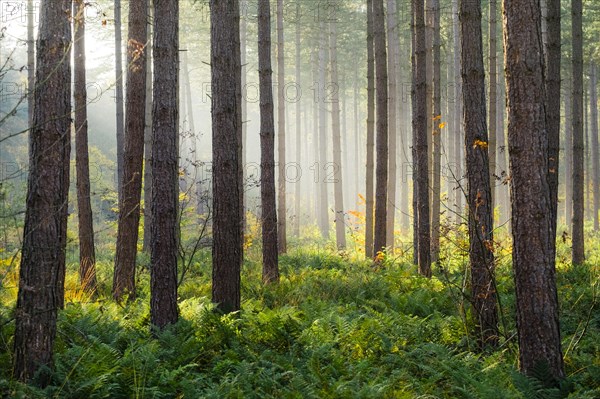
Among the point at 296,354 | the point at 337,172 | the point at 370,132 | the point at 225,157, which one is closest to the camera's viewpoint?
the point at 296,354

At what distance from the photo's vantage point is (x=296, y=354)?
22.6 ft

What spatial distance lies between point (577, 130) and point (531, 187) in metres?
10.7

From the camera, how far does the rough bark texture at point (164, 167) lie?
24.1ft

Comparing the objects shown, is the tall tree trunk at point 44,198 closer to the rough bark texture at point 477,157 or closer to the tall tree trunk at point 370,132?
the rough bark texture at point 477,157

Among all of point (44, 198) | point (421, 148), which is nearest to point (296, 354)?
point (44, 198)

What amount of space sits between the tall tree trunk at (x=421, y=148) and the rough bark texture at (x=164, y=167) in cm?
701

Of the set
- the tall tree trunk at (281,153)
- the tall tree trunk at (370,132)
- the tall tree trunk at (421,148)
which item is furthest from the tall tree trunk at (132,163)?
the tall tree trunk at (281,153)

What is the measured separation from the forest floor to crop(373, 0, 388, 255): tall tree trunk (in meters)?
4.68

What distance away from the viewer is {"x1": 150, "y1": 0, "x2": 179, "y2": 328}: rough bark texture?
24.1 ft

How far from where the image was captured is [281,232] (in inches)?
730

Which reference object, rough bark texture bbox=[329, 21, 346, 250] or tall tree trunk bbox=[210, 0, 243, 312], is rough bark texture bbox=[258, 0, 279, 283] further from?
rough bark texture bbox=[329, 21, 346, 250]

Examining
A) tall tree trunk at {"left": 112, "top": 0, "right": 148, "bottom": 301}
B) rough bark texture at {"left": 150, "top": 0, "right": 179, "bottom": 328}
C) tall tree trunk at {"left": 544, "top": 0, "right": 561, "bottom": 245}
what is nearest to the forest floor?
rough bark texture at {"left": 150, "top": 0, "right": 179, "bottom": 328}

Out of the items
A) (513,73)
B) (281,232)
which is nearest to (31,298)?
(513,73)

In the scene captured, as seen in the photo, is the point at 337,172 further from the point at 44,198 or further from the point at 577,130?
the point at 44,198
